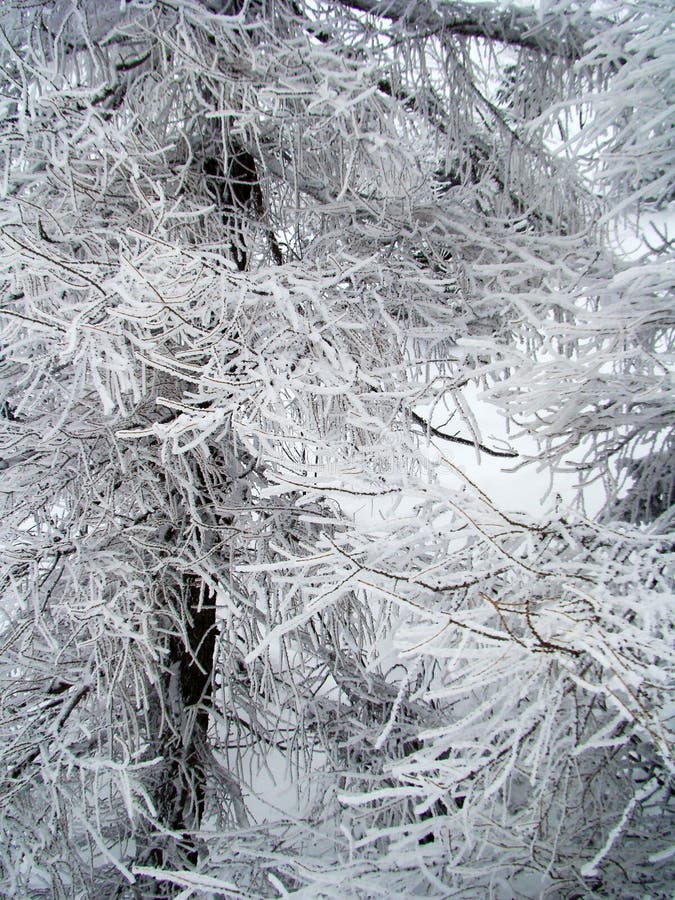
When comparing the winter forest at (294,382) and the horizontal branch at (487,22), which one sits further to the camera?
the horizontal branch at (487,22)

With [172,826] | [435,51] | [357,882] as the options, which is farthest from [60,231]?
[172,826]

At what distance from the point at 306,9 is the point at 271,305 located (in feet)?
5.09

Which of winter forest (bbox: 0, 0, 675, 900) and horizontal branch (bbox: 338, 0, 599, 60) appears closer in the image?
winter forest (bbox: 0, 0, 675, 900)

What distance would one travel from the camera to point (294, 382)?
82.0 inches

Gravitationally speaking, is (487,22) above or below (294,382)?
above

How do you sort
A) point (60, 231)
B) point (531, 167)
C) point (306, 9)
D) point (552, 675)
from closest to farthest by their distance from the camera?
point (552, 675) → point (60, 231) → point (306, 9) → point (531, 167)

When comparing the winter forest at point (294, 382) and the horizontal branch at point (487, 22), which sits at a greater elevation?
the horizontal branch at point (487, 22)

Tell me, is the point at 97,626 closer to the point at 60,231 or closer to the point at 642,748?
the point at 60,231

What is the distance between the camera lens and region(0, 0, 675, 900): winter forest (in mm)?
2174

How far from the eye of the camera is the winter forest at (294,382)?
217 cm

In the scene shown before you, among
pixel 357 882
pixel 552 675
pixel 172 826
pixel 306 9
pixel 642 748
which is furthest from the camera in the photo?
pixel 172 826

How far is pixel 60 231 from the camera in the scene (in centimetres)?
291

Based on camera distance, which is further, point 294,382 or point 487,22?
point 487,22

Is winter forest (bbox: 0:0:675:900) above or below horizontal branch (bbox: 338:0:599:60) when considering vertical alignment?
below
